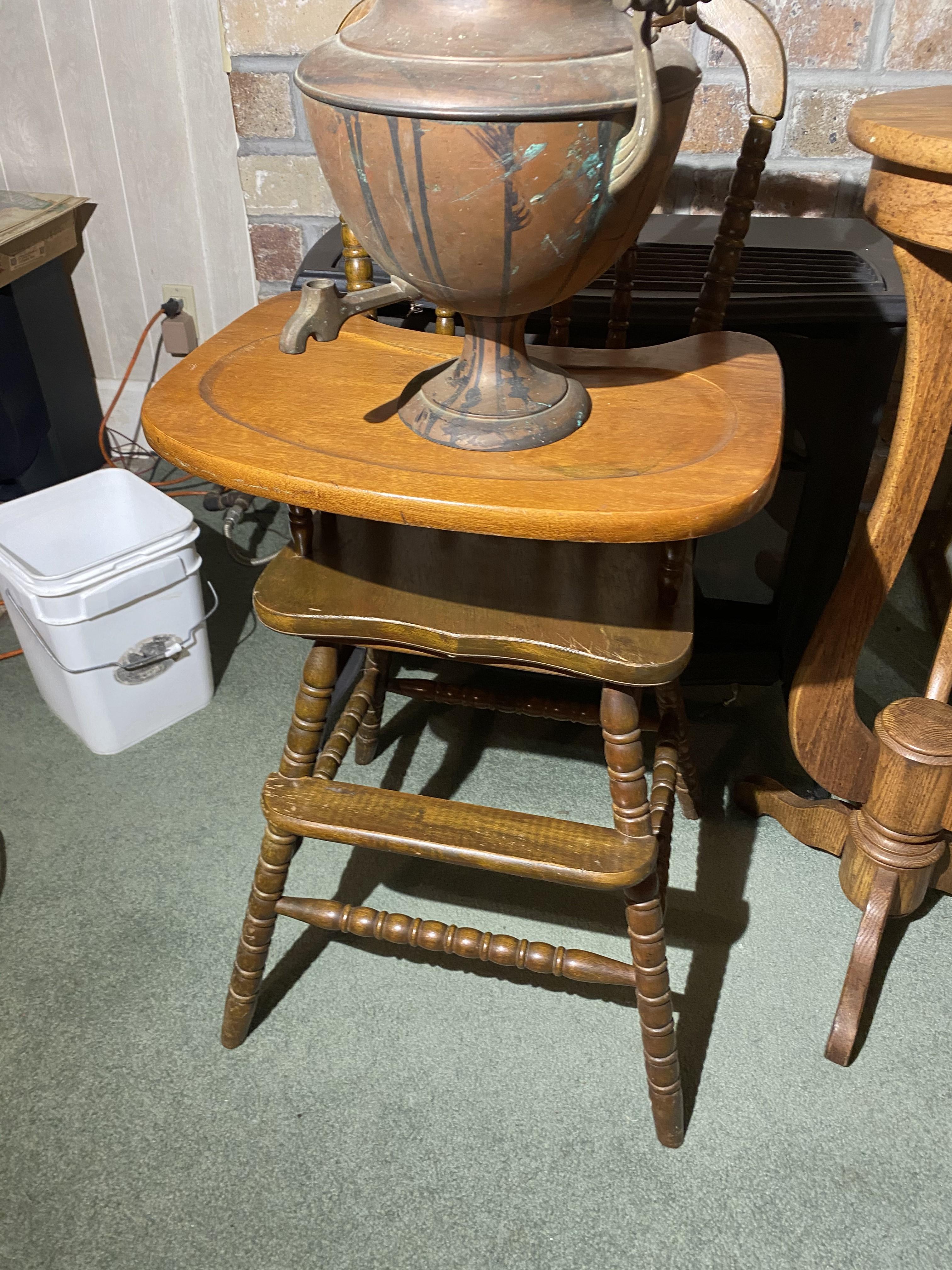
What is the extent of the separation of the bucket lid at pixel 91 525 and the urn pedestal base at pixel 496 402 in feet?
2.23

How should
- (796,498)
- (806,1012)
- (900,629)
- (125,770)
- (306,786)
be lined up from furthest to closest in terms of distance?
(900,629) < (125,770) < (796,498) < (806,1012) < (306,786)

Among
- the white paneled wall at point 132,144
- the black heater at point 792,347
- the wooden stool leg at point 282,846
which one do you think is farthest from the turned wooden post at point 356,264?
the white paneled wall at point 132,144

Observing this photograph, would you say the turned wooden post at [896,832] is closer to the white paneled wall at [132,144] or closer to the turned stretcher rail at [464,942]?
the turned stretcher rail at [464,942]

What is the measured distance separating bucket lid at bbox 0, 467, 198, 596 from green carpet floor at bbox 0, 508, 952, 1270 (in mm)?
294

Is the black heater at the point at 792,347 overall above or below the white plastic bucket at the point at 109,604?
above

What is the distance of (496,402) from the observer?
778 millimetres

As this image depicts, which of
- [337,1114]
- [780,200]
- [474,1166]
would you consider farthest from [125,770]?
[780,200]

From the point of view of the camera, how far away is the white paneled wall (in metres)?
1.67

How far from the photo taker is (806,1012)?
112cm

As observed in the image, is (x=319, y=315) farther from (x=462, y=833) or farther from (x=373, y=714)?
(x=373, y=714)

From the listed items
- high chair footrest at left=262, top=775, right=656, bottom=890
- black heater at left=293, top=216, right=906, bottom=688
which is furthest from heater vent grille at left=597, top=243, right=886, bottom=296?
high chair footrest at left=262, top=775, right=656, bottom=890

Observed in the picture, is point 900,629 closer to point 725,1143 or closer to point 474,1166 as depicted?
point 725,1143

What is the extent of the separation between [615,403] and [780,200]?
702mm

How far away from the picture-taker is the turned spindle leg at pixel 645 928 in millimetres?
878
